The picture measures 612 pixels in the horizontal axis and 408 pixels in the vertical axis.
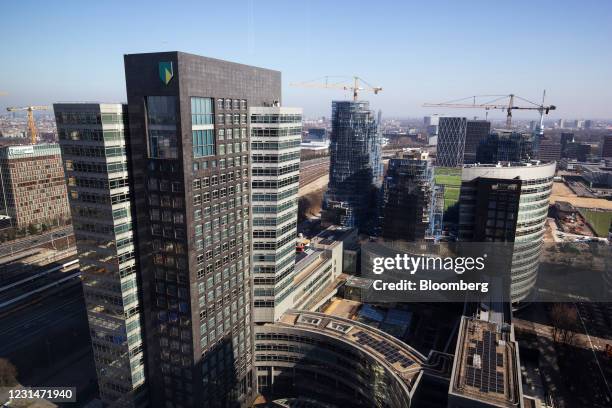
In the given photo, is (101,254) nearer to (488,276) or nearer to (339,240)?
(339,240)

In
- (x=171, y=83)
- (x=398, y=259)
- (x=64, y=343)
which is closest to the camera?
(x=171, y=83)

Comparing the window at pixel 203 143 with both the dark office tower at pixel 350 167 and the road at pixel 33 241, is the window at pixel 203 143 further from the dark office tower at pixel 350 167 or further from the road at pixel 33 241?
the dark office tower at pixel 350 167

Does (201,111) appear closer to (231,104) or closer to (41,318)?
(231,104)

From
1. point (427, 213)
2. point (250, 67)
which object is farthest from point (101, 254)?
point (427, 213)

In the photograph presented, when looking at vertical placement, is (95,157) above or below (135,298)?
above

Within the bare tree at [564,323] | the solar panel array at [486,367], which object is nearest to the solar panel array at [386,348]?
the solar panel array at [486,367]

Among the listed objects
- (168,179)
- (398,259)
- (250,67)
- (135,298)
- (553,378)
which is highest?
(250,67)

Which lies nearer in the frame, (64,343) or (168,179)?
(168,179)
